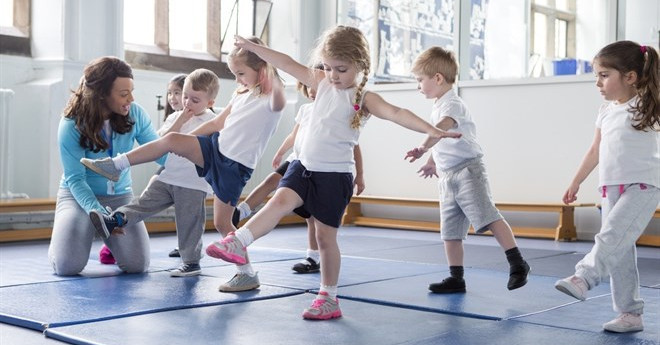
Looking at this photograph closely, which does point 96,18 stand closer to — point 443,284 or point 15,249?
point 15,249

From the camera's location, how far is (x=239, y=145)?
370 centimetres

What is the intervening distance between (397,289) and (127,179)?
166 centimetres

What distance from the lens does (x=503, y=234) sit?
146 inches

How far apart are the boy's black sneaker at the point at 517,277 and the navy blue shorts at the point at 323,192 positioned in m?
0.86

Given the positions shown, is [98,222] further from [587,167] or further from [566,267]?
[566,267]

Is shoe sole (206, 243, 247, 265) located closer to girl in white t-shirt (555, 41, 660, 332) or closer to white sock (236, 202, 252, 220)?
white sock (236, 202, 252, 220)

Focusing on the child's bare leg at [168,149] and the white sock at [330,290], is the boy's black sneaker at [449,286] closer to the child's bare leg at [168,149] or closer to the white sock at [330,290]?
the white sock at [330,290]

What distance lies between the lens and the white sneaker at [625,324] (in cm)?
279

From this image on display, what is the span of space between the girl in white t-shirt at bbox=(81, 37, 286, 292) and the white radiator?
2.62m

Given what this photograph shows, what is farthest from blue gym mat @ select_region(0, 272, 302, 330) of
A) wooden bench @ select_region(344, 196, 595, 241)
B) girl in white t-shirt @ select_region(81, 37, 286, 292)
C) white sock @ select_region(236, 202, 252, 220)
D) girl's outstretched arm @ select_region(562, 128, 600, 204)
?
wooden bench @ select_region(344, 196, 595, 241)

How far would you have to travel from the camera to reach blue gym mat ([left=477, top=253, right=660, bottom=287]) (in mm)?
4270

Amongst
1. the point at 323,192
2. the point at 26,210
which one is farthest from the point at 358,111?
the point at 26,210

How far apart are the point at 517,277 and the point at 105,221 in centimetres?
184

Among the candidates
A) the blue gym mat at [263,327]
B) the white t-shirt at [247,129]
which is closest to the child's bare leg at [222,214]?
the white t-shirt at [247,129]
